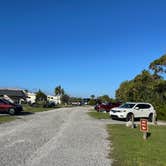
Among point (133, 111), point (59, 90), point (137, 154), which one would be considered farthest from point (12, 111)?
point (59, 90)

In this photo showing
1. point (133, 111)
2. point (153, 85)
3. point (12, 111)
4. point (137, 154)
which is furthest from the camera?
point (153, 85)

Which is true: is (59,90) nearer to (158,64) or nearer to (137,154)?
(158,64)

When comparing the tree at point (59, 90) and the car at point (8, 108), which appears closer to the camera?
the car at point (8, 108)

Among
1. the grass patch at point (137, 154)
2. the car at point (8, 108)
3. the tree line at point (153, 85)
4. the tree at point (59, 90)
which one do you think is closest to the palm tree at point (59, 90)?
the tree at point (59, 90)

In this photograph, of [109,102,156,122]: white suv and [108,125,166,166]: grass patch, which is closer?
[108,125,166,166]: grass patch

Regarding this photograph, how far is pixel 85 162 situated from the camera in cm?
1007

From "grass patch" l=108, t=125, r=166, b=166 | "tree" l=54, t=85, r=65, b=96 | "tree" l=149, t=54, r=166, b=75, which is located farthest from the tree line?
"tree" l=54, t=85, r=65, b=96

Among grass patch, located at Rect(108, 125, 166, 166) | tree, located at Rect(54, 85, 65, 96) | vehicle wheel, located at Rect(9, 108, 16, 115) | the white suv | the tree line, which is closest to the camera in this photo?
grass patch, located at Rect(108, 125, 166, 166)

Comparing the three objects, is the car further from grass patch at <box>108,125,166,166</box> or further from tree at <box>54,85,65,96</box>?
tree at <box>54,85,65,96</box>

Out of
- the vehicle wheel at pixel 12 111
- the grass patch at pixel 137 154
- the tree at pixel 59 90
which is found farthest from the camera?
the tree at pixel 59 90

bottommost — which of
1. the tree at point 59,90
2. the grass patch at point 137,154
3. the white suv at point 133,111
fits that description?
the grass patch at point 137,154

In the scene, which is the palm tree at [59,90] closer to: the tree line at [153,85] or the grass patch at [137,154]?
the tree line at [153,85]

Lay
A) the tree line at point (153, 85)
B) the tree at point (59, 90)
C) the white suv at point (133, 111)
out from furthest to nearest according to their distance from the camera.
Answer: the tree at point (59, 90)
the tree line at point (153, 85)
the white suv at point (133, 111)

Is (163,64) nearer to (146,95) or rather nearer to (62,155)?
(146,95)
